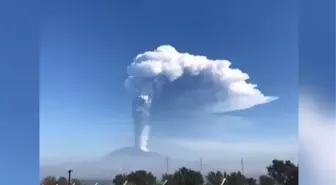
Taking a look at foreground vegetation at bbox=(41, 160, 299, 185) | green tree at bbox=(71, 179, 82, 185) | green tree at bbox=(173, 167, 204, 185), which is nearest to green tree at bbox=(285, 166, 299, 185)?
foreground vegetation at bbox=(41, 160, 299, 185)

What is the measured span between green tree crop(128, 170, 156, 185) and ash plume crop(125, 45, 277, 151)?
0.22m

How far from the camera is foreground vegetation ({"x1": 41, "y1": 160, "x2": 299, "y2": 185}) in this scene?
14.5 feet

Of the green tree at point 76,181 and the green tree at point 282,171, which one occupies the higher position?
the green tree at point 282,171

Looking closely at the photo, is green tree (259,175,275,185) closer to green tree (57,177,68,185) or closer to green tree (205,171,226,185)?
green tree (205,171,226,185)

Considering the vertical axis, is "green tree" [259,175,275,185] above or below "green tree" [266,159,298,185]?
below

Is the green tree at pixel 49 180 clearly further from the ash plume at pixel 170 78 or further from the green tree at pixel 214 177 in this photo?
the green tree at pixel 214 177

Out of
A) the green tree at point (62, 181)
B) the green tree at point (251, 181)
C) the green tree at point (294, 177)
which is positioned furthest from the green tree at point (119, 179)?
the green tree at point (294, 177)

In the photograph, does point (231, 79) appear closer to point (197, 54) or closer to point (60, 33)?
point (197, 54)

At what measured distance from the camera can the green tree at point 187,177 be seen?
14.9 feet

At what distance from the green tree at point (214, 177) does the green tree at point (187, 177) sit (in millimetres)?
63

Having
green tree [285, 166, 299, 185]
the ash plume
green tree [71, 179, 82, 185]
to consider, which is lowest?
green tree [71, 179, 82, 185]

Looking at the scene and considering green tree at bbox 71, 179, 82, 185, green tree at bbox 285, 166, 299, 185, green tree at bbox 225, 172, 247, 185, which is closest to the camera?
green tree at bbox 285, 166, 299, 185

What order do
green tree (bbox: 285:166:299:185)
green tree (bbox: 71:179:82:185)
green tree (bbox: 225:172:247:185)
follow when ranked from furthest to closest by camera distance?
green tree (bbox: 71:179:82:185)
green tree (bbox: 225:172:247:185)
green tree (bbox: 285:166:299:185)

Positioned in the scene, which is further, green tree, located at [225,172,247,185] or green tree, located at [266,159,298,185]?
green tree, located at [225,172,247,185]
